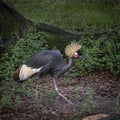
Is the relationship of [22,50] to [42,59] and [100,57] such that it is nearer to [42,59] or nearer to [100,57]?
[100,57]

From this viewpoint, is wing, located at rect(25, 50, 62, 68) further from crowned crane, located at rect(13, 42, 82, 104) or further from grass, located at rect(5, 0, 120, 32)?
grass, located at rect(5, 0, 120, 32)

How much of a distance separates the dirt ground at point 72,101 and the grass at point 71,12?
4.83 metres

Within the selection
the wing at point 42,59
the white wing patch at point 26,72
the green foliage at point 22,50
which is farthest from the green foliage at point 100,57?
the white wing patch at point 26,72

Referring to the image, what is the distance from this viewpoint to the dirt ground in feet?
25.2

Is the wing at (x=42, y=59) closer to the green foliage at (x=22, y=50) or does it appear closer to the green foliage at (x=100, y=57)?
the green foliage at (x=22, y=50)

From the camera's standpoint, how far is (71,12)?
16.2 metres

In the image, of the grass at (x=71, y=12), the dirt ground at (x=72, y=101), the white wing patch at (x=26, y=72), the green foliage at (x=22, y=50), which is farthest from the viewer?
the grass at (x=71, y=12)

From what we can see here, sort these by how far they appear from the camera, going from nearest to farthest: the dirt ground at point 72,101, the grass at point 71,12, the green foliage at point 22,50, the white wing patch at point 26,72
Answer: the dirt ground at point 72,101, the white wing patch at point 26,72, the green foliage at point 22,50, the grass at point 71,12

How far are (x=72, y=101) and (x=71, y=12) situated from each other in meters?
8.09

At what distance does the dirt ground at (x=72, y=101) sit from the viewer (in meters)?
7.68

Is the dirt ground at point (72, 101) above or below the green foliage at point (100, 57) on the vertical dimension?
below

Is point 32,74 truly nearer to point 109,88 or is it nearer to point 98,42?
point 109,88

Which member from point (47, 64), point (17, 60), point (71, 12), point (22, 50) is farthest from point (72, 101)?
point (71, 12)

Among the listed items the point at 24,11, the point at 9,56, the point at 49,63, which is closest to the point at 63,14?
the point at 24,11
